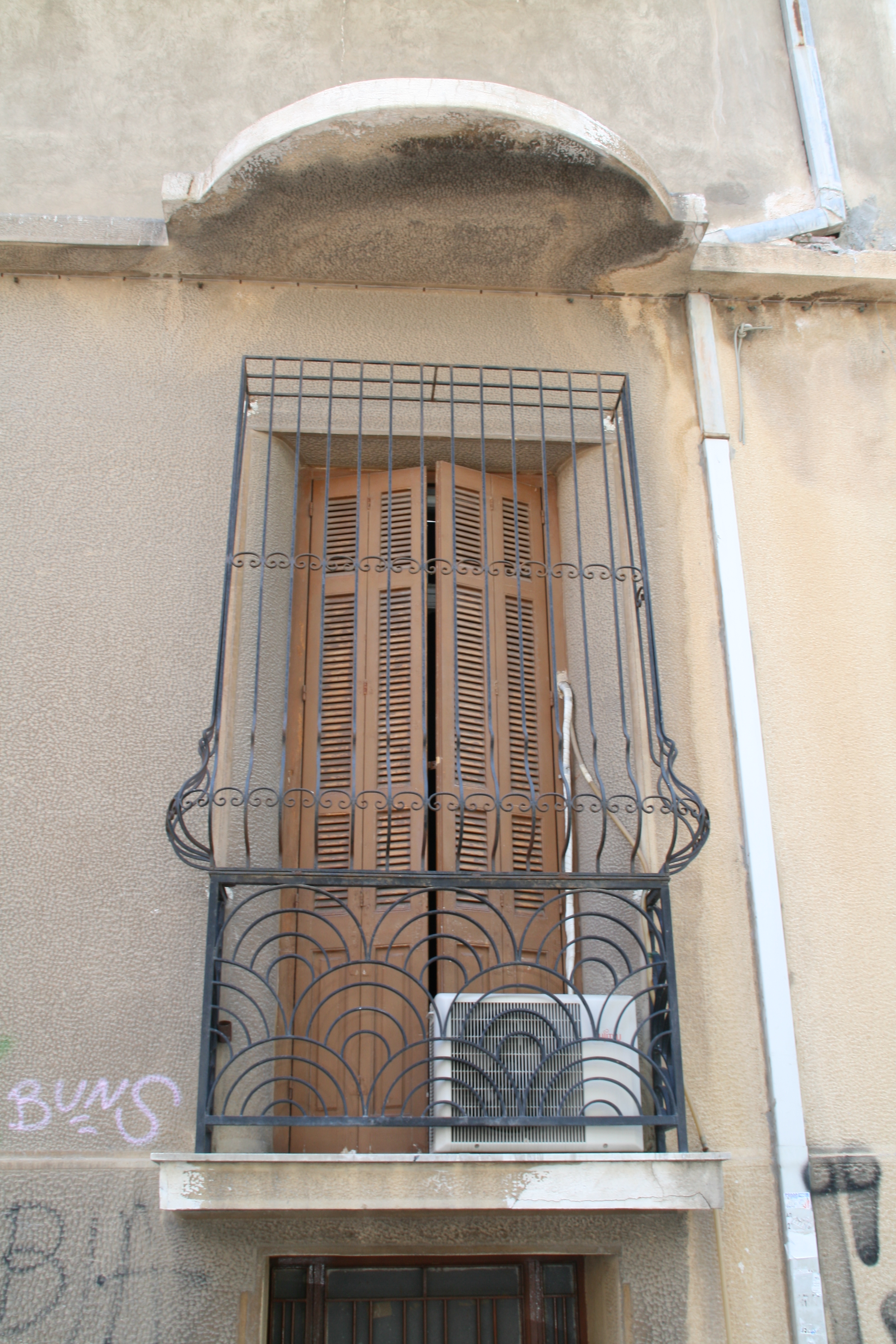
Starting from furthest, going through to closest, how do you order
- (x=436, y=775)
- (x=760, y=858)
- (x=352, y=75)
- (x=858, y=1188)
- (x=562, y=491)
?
(x=352, y=75) → (x=562, y=491) → (x=436, y=775) → (x=760, y=858) → (x=858, y=1188)

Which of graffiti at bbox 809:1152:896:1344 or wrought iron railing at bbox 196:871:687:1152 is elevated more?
wrought iron railing at bbox 196:871:687:1152

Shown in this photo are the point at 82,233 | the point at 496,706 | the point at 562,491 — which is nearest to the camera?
the point at 496,706

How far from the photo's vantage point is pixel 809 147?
553 centimetres

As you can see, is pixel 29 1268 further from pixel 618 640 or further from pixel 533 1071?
pixel 618 640

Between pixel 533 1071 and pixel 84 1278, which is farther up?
pixel 533 1071

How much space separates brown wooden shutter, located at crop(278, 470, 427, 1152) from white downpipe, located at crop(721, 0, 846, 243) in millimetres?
2083

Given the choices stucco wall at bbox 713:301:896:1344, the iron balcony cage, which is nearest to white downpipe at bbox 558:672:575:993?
the iron balcony cage

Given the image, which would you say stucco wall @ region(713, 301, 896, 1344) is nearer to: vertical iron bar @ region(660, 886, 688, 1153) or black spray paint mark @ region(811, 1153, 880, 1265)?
black spray paint mark @ region(811, 1153, 880, 1265)

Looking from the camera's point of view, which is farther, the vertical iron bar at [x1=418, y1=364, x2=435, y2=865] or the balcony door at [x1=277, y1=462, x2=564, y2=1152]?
the vertical iron bar at [x1=418, y1=364, x2=435, y2=865]

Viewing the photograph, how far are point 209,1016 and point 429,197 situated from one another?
332 cm

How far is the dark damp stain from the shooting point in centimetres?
459

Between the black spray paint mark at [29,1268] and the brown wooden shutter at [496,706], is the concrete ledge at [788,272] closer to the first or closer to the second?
the brown wooden shutter at [496,706]

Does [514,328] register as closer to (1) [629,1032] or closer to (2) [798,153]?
(2) [798,153]

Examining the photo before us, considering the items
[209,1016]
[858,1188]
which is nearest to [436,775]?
[209,1016]
